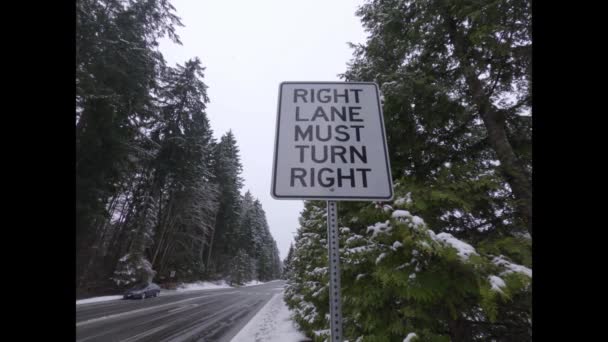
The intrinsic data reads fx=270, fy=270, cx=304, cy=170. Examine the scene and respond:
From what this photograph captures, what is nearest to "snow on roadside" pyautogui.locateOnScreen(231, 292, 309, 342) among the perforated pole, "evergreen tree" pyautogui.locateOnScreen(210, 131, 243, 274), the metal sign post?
the perforated pole

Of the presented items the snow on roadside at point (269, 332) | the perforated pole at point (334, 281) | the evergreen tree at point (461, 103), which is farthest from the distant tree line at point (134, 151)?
the perforated pole at point (334, 281)

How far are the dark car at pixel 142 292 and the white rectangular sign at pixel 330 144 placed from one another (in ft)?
81.0

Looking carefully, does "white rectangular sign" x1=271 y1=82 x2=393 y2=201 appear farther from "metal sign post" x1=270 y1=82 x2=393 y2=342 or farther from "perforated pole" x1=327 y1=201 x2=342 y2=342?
"perforated pole" x1=327 y1=201 x2=342 y2=342

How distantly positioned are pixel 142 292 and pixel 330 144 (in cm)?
2534

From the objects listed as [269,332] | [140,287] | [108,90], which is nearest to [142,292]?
[140,287]

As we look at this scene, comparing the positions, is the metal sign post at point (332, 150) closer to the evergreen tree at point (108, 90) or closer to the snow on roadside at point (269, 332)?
the snow on roadside at point (269, 332)

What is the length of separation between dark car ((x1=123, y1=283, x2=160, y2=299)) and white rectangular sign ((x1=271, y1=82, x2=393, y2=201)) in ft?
81.0

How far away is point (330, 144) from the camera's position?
1.80 m

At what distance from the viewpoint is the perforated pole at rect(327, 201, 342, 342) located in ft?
4.89

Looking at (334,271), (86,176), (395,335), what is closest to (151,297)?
(86,176)

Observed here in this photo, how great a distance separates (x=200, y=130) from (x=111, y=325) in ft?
69.8

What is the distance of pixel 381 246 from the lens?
3467 millimetres
